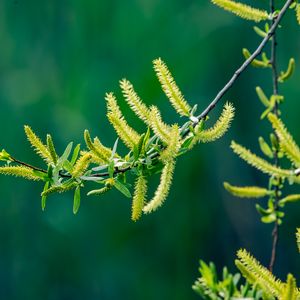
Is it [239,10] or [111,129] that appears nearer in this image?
[239,10]

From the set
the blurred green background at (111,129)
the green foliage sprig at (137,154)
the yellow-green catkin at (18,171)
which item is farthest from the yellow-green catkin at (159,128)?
the blurred green background at (111,129)

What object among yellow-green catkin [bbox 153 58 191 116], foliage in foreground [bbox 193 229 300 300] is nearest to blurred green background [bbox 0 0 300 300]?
yellow-green catkin [bbox 153 58 191 116]

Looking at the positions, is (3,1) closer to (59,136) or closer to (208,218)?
(59,136)

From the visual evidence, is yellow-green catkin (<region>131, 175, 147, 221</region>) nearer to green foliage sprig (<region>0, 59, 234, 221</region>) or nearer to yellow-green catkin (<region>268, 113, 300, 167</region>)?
green foliage sprig (<region>0, 59, 234, 221</region>)

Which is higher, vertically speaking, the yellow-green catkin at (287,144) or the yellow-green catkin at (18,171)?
the yellow-green catkin at (18,171)

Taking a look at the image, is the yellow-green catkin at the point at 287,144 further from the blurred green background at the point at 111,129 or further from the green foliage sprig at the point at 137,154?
the blurred green background at the point at 111,129

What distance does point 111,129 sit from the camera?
3430mm

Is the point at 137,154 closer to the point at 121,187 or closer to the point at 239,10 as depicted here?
the point at 121,187

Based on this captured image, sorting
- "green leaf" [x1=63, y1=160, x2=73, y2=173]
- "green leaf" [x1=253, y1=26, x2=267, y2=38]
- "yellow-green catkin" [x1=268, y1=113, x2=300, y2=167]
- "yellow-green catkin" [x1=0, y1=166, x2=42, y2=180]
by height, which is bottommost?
"yellow-green catkin" [x1=268, y1=113, x2=300, y2=167]

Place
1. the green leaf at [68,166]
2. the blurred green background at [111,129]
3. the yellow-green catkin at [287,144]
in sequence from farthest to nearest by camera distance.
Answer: the blurred green background at [111,129] → the green leaf at [68,166] → the yellow-green catkin at [287,144]

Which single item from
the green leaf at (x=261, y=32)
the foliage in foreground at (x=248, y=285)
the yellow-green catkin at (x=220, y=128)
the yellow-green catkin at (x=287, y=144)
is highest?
the green leaf at (x=261, y=32)

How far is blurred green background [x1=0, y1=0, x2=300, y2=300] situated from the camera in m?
3.41

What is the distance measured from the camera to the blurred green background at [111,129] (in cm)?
341

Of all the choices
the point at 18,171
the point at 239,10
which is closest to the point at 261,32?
the point at 239,10
